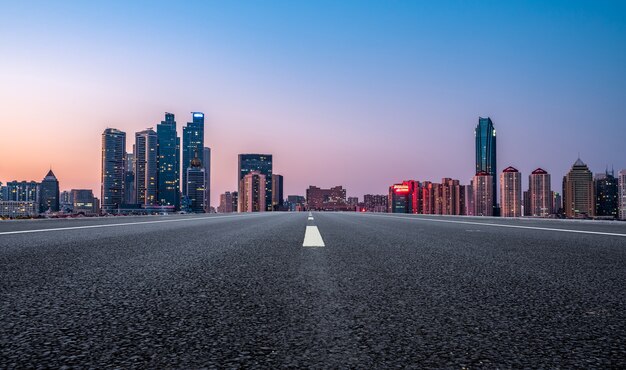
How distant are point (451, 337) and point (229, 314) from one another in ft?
3.51

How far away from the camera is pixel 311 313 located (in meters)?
2.16

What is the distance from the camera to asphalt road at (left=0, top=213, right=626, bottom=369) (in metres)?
1.54

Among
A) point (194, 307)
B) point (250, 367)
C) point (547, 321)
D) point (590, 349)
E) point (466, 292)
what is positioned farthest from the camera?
point (466, 292)

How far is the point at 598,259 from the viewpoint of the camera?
4.43 m

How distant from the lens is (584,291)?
9.01ft

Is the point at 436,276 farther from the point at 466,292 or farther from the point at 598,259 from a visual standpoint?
the point at 598,259

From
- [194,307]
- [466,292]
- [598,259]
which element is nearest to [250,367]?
[194,307]

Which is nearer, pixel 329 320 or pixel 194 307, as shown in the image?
pixel 329 320

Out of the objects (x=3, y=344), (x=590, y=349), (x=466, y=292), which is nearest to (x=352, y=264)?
(x=466, y=292)

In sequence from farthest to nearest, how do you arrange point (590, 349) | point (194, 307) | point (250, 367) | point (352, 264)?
point (352, 264) → point (194, 307) → point (590, 349) → point (250, 367)

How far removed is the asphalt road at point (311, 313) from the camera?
5.05 ft

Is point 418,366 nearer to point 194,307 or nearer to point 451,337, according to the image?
point 451,337

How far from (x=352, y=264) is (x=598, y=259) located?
2646mm

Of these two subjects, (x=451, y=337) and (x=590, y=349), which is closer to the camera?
(x=590, y=349)
